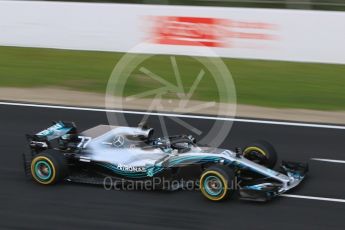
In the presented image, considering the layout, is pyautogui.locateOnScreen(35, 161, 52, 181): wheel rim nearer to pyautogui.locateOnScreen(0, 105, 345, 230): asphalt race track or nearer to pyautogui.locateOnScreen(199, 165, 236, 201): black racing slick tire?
pyautogui.locateOnScreen(0, 105, 345, 230): asphalt race track

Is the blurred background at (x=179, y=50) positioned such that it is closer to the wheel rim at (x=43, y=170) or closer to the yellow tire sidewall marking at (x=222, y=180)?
the wheel rim at (x=43, y=170)

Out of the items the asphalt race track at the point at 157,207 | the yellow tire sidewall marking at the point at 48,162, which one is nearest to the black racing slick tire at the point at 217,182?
the asphalt race track at the point at 157,207

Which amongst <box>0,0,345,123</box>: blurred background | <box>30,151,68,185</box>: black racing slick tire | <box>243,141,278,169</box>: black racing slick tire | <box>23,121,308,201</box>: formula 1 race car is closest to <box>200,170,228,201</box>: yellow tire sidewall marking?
<box>23,121,308,201</box>: formula 1 race car

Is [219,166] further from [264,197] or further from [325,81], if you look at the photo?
[325,81]

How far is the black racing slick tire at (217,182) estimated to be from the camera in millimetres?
7832

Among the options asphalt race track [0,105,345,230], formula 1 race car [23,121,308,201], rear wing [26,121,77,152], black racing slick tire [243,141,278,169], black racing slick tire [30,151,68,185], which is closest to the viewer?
asphalt race track [0,105,345,230]

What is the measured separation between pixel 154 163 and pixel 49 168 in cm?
142

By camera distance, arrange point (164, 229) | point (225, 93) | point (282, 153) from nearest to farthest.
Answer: point (164, 229) → point (282, 153) → point (225, 93)

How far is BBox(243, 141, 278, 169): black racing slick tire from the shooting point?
878cm

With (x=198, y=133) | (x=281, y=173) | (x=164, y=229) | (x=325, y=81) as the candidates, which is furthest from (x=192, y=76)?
(x=164, y=229)

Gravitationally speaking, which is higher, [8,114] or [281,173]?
[8,114]

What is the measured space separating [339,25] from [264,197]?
8.20m

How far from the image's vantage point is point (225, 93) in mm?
14164

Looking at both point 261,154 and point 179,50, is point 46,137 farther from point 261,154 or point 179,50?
point 179,50
